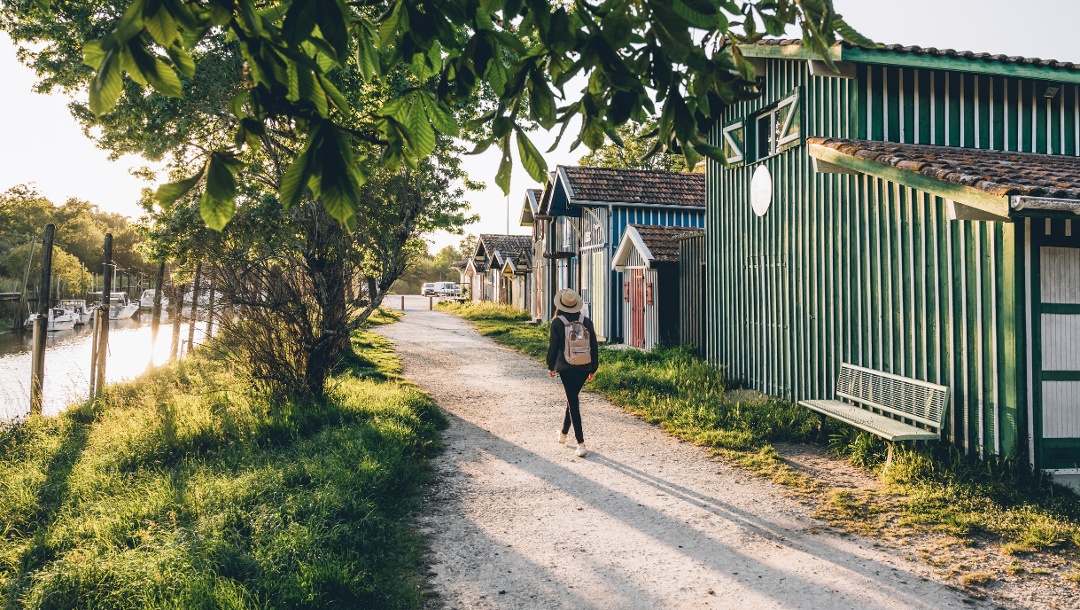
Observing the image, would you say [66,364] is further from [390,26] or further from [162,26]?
[162,26]

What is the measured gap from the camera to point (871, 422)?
6.59 m

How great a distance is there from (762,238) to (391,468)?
6.61 metres

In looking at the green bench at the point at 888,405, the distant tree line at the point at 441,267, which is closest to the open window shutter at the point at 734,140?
the green bench at the point at 888,405

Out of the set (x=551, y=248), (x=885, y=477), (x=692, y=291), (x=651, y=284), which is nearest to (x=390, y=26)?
(x=885, y=477)

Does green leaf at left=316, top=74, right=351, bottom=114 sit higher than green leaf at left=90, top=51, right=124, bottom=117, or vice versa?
green leaf at left=316, top=74, right=351, bottom=114

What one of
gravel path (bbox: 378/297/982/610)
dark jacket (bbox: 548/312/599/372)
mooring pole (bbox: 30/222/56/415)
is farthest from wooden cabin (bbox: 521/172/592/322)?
gravel path (bbox: 378/297/982/610)

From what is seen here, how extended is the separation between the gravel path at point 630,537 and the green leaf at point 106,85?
3048 mm

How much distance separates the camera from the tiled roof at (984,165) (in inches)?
215

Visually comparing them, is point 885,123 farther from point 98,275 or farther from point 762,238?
point 98,275

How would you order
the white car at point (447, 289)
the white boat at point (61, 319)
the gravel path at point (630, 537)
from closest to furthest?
the gravel path at point (630, 537) < the white boat at point (61, 319) < the white car at point (447, 289)

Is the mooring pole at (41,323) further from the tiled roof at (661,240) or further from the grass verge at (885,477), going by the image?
the tiled roof at (661,240)

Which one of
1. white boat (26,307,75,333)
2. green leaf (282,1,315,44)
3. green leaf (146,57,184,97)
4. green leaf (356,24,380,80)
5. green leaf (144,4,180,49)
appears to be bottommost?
white boat (26,307,75,333)

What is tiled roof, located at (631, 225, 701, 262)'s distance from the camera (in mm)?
14562

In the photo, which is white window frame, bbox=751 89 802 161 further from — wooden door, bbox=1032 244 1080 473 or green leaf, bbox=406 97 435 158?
green leaf, bbox=406 97 435 158
